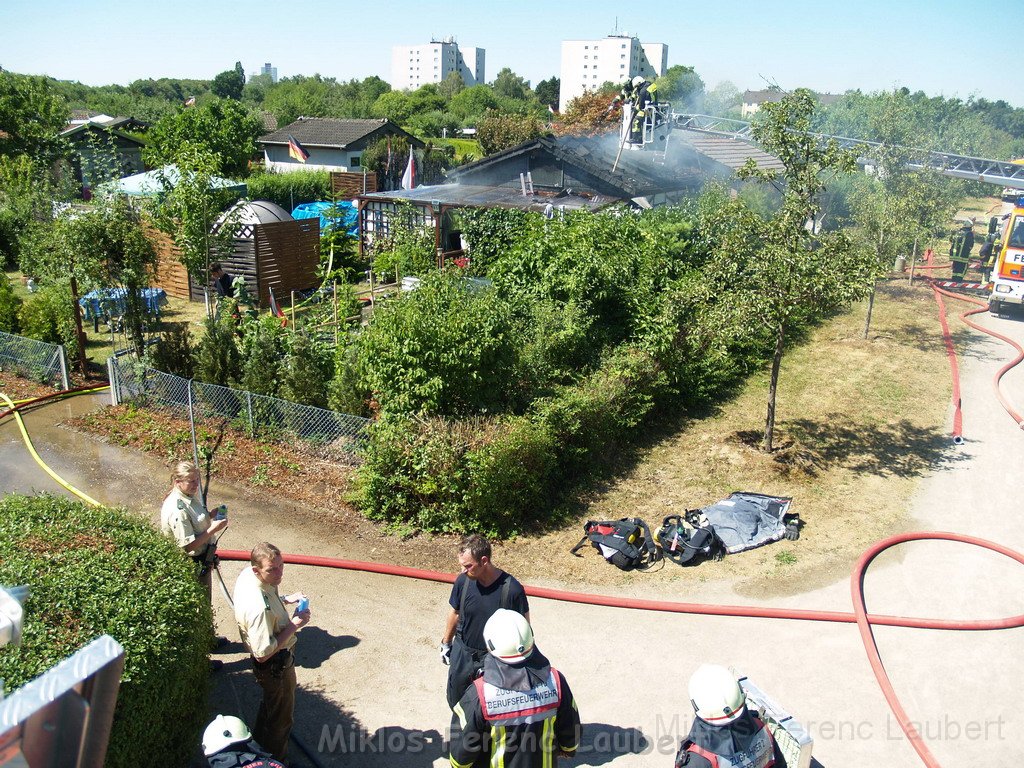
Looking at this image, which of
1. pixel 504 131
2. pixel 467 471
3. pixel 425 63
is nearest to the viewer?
pixel 467 471

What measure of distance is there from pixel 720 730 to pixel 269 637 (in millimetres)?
2787

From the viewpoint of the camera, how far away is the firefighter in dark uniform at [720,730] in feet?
12.5

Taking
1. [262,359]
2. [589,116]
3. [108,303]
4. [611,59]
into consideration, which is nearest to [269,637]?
[262,359]

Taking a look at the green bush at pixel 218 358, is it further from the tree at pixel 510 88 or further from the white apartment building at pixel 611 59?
the white apartment building at pixel 611 59

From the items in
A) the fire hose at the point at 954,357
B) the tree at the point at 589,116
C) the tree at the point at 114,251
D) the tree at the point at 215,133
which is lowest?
the fire hose at the point at 954,357

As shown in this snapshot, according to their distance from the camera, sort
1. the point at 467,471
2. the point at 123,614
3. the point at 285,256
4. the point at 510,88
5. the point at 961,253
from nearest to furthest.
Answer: the point at 123,614 < the point at 467,471 < the point at 285,256 < the point at 961,253 < the point at 510,88

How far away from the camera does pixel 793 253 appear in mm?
9844

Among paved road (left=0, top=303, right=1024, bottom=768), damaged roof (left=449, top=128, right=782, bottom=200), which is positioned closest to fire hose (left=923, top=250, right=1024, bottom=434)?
paved road (left=0, top=303, right=1024, bottom=768)

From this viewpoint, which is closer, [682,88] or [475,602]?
[475,602]

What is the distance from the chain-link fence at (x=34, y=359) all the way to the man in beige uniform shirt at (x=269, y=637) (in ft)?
32.2

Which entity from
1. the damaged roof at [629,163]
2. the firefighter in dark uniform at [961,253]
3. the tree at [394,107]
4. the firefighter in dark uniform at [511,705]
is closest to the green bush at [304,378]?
the firefighter in dark uniform at [511,705]

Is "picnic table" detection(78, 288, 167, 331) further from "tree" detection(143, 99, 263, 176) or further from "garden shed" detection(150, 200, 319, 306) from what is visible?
"tree" detection(143, 99, 263, 176)

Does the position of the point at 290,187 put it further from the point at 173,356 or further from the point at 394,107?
the point at 394,107

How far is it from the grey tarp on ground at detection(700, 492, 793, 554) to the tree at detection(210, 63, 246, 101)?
118671 mm
